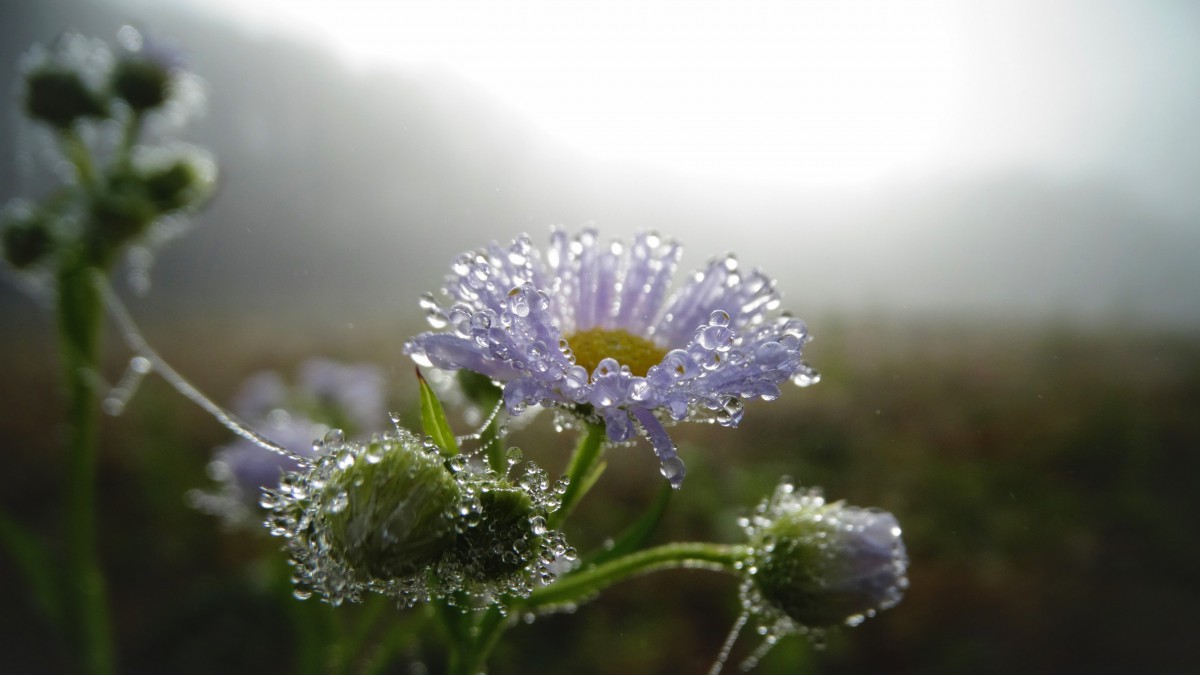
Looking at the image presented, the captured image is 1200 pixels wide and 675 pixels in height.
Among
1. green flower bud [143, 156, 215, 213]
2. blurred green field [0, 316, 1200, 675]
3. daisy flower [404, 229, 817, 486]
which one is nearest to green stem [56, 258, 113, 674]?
green flower bud [143, 156, 215, 213]

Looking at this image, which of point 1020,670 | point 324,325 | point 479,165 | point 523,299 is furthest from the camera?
point 324,325

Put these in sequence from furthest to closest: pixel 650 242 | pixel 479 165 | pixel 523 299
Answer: pixel 479 165 → pixel 650 242 → pixel 523 299

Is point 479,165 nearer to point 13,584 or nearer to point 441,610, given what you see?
point 441,610

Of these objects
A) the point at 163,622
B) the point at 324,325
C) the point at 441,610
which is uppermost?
the point at 441,610

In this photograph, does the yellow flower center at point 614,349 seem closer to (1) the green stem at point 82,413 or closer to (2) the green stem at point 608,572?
(2) the green stem at point 608,572

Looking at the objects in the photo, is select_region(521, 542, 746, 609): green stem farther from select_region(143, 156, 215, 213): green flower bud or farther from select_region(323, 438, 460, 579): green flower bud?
select_region(143, 156, 215, 213): green flower bud

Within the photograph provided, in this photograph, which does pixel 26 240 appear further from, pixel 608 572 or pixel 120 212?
pixel 608 572

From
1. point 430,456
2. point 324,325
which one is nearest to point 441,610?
point 430,456
